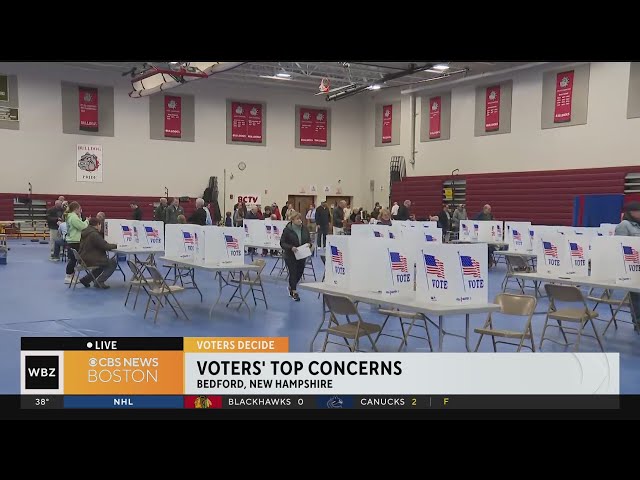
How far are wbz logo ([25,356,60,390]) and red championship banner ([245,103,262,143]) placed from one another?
65.9 ft

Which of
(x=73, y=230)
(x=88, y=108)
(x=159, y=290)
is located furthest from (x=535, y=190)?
(x=88, y=108)

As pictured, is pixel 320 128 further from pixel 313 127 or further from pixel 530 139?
pixel 530 139

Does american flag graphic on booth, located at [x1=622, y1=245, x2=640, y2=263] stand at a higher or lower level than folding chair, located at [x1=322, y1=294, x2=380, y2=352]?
higher

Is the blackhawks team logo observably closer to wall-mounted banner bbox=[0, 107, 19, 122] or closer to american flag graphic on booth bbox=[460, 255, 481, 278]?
wall-mounted banner bbox=[0, 107, 19, 122]

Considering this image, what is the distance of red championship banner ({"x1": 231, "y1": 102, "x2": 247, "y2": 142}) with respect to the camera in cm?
2173

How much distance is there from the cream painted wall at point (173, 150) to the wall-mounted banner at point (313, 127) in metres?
0.35

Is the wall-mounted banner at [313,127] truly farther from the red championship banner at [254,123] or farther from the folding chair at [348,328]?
the folding chair at [348,328]

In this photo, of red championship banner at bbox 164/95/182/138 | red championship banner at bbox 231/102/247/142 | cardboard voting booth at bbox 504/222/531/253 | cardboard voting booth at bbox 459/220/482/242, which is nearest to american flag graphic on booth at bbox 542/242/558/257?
cardboard voting booth at bbox 504/222/531/253

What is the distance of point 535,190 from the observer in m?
17.1

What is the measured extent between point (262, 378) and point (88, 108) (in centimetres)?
1911

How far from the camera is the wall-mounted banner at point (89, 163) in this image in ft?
62.7

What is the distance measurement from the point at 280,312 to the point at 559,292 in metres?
3.66

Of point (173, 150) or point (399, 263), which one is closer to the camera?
point (399, 263)

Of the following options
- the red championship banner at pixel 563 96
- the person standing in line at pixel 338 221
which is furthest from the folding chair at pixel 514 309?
the red championship banner at pixel 563 96
